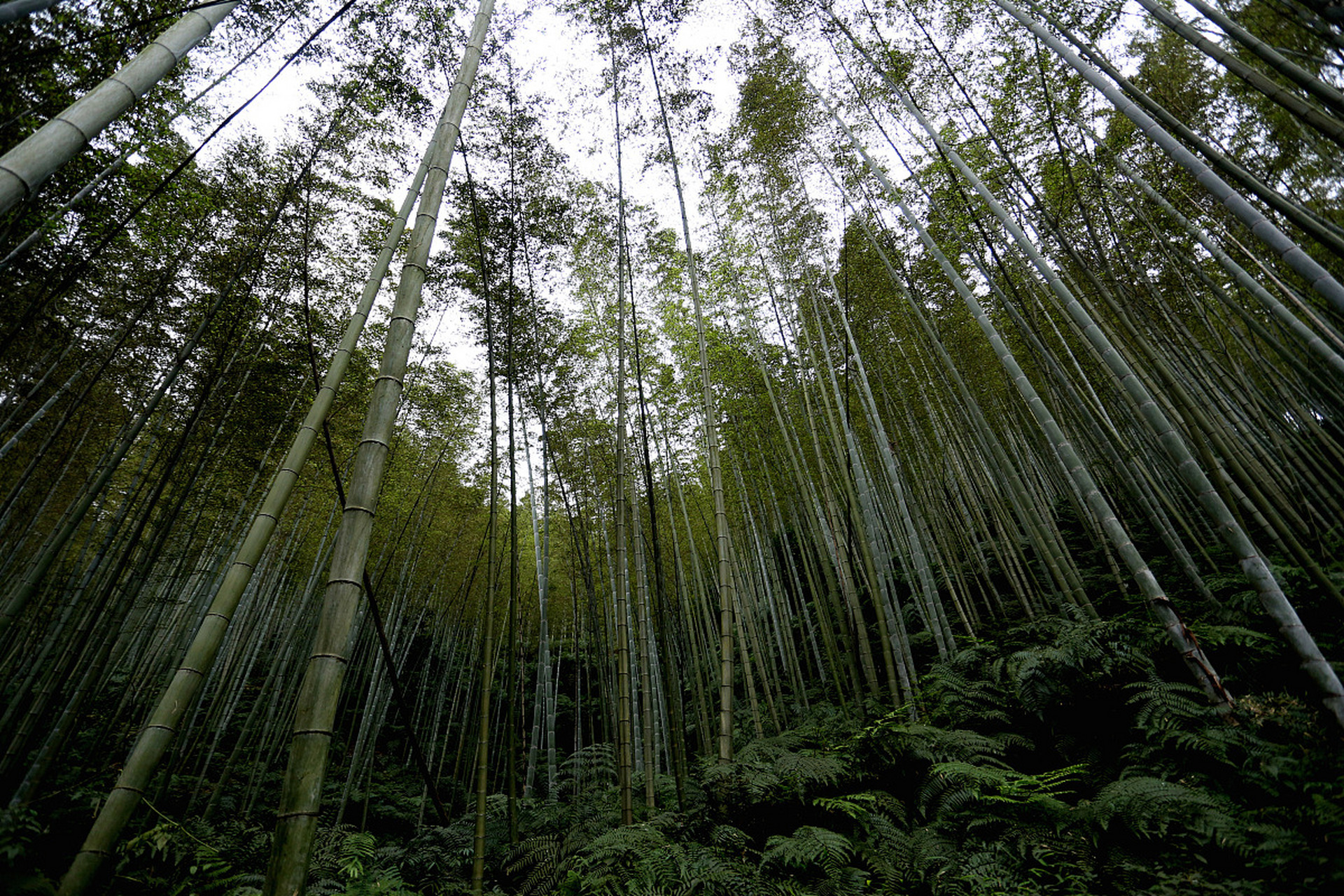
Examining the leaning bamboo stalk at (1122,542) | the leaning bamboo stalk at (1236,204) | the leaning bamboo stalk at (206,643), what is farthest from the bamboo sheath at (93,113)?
the leaning bamboo stalk at (1122,542)

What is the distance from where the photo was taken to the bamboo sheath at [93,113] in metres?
0.98

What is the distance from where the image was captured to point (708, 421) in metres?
3.23

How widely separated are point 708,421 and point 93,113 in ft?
8.61

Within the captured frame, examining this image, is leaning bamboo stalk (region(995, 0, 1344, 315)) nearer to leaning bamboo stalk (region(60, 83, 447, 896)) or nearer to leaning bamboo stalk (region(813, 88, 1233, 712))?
leaning bamboo stalk (region(813, 88, 1233, 712))

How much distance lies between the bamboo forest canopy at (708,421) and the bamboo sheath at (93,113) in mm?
10

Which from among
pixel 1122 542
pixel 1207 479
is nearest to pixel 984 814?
pixel 1122 542

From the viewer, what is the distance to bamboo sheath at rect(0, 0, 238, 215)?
979mm

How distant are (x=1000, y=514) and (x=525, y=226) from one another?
16.6 ft

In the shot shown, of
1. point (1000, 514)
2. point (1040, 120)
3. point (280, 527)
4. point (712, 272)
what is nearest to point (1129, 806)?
point (1000, 514)

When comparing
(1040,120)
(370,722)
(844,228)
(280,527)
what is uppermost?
(844,228)

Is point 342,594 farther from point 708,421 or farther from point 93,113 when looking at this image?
point 708,421

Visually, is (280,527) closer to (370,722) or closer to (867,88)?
(370,722)

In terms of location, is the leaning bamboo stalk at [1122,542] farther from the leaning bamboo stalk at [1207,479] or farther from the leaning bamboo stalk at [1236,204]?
the leaning bamboo stalk at [1236,204]

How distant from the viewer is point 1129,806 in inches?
69.4
